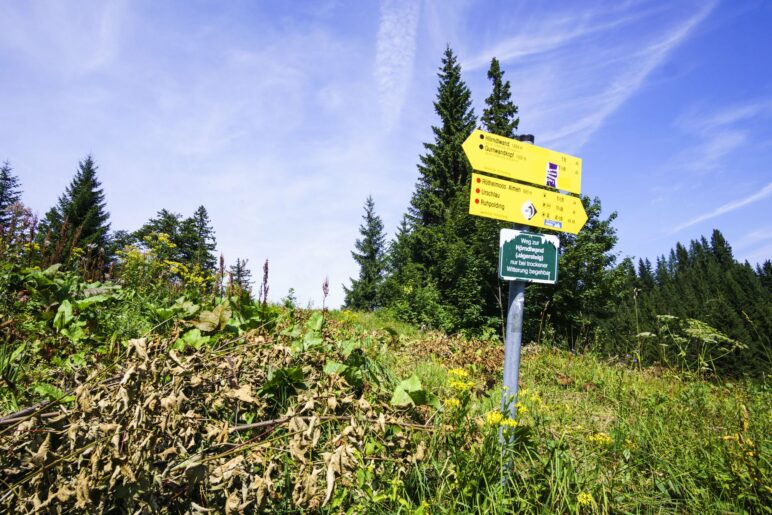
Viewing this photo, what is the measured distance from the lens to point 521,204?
11.3 feet

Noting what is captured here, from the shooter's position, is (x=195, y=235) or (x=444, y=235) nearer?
(x=444, y=235)

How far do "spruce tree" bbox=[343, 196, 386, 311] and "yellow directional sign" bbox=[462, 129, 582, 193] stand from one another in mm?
30526

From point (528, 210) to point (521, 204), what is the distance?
0.09 metres

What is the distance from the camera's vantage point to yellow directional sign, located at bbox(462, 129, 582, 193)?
11.2 ft

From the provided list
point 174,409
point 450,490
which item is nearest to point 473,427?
point 450,490

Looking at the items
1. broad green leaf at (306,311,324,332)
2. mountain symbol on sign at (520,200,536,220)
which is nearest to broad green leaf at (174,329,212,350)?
broad green leaf at (306,311,324,332)

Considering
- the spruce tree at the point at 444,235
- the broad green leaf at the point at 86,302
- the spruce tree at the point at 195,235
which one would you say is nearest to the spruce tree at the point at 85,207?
the spruce tree at the point at 195,235

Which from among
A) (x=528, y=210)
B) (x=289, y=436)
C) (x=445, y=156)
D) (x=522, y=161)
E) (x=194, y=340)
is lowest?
(x=289, y=436)

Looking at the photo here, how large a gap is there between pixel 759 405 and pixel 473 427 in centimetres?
351

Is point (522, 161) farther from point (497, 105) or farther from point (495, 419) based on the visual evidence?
point (497, 105)

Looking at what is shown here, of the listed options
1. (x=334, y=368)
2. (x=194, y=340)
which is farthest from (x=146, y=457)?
(x=194, y=340)

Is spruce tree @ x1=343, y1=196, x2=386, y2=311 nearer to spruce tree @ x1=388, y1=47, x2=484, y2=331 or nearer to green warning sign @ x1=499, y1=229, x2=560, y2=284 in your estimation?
spruce tree @ x1=388, y1=47, x2=484, y2=331

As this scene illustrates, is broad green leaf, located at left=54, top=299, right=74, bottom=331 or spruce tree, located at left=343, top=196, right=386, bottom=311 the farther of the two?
spruce tree, located at left=343, top=196, right=386, bottom=311

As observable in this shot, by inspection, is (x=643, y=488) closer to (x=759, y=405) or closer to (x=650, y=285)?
(x=759, y=405)
